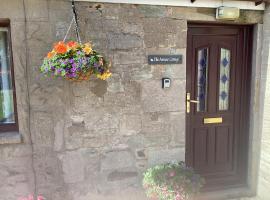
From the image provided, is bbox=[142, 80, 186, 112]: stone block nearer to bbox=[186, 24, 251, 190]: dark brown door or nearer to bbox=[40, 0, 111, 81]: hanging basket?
bbox=[186, 24, 251, 190]: dark brown door

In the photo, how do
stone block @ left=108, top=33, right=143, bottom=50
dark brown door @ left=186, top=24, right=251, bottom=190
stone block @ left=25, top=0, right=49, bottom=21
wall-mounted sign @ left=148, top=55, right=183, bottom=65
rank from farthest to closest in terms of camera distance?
1. dark brown door @ left=186, top=24, right=251, bottom=190
2. wall-mounted sign @ left=148, top=55, right=183, bottom=65
3. stone block @ left=108, top=33, right=143, bottom=50
4. stone block @ left=25, top=0, right=49, bottom=21

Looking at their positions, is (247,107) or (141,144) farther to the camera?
(247,107)

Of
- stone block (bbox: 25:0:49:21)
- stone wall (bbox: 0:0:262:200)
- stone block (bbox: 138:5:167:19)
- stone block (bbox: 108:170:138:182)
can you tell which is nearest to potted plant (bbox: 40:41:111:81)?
stone wall (bbox: 0:0:262:200)

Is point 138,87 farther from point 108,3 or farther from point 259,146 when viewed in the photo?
point 259,146

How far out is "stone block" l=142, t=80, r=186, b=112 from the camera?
11.0 ft

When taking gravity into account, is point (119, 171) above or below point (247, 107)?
below

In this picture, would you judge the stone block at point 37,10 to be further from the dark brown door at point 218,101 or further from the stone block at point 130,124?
the dark brown door at point 218,101

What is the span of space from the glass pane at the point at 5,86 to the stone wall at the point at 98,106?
0.83 feet

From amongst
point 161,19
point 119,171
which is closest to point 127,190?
point 119,171

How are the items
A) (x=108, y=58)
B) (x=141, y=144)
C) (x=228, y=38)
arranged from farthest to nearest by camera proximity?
1. (x=228, y=38)
2. (x=141, y=144)
3. (x=108, y=58)

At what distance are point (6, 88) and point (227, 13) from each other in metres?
2.81

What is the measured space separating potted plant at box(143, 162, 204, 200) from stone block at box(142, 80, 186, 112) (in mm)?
715

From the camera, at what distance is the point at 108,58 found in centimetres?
320

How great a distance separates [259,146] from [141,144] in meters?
1.66
